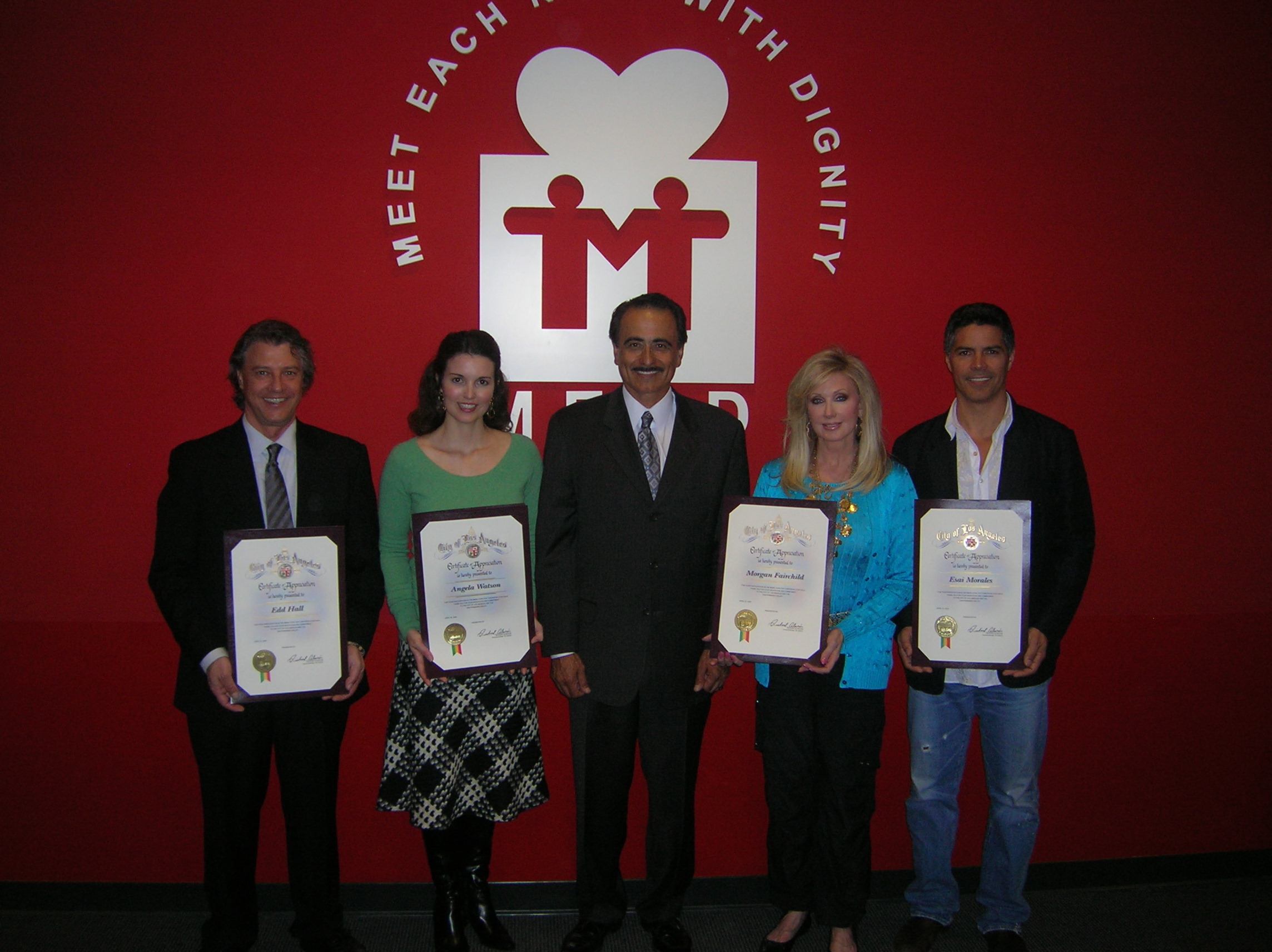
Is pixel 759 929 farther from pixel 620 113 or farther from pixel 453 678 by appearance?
pixel 620 113

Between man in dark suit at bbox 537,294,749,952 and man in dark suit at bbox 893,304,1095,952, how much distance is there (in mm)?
667

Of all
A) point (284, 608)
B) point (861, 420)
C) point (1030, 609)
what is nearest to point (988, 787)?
point (1030, 609)

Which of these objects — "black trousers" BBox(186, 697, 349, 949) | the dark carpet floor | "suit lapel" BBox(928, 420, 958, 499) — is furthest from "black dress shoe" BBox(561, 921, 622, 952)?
"suit lapel" BBox(928, 420, 958, 499)

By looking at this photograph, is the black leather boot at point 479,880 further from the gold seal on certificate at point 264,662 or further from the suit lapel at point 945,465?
the suit lapel at point 945,465

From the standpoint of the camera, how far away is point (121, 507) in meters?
2.59

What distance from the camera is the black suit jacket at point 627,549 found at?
7.04ft

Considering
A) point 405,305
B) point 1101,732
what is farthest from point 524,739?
point 1101,732

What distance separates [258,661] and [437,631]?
0.48m

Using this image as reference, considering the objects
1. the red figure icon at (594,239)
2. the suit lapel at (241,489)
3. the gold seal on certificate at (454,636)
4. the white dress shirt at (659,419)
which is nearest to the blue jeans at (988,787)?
the white dress shirt at (659,419)

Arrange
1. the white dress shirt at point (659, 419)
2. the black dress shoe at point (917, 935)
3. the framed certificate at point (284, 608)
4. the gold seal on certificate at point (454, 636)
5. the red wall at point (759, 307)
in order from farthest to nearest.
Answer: the red wall at point (759, 307) → the black dress shoe at point (917, 935) → the white dress shirt at point (659, 419) → the gold seal on certificate at point (454, 636) → the framed certificate at point (284, 608)

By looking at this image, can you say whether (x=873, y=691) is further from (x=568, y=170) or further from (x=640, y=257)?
(x=568, y=170)

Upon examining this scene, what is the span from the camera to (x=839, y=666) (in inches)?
83.3

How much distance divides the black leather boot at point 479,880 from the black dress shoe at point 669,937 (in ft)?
1.56

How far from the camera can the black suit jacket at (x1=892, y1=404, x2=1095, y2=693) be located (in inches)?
89.0
